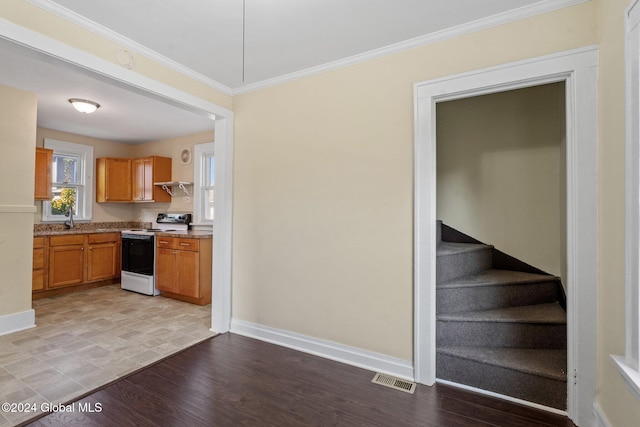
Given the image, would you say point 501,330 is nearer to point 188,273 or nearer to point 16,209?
point 188,273

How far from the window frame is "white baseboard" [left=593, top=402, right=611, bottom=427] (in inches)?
15.7

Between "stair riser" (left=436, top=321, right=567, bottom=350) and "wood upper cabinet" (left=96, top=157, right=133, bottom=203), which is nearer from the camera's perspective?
"stair riser" (left=436, top=321, right=567, bottom=350)

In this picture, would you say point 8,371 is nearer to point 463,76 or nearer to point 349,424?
point 349,424

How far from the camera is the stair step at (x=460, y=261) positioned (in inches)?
99.7

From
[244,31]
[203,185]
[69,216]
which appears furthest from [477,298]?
[69,216]

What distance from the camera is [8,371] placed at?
7.43 ft

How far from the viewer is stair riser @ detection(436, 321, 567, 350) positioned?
215 cm

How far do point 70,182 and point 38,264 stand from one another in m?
1.53

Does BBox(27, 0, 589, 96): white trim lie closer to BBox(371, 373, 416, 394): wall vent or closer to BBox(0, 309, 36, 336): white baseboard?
BBox(371, 373, 416, 394): wall vent

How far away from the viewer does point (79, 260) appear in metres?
4.48

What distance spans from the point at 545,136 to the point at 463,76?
132 centimetres

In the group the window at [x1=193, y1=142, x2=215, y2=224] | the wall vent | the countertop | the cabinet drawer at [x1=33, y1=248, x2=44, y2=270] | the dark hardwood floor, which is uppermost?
the window at [x1=193, y1=142, x2=215, y2=224]

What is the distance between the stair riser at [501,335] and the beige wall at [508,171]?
27.9 inches

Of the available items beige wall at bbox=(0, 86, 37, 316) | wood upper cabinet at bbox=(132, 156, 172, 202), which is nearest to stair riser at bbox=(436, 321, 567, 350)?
beige wall at bbox=(0, 86, 37, 316)
